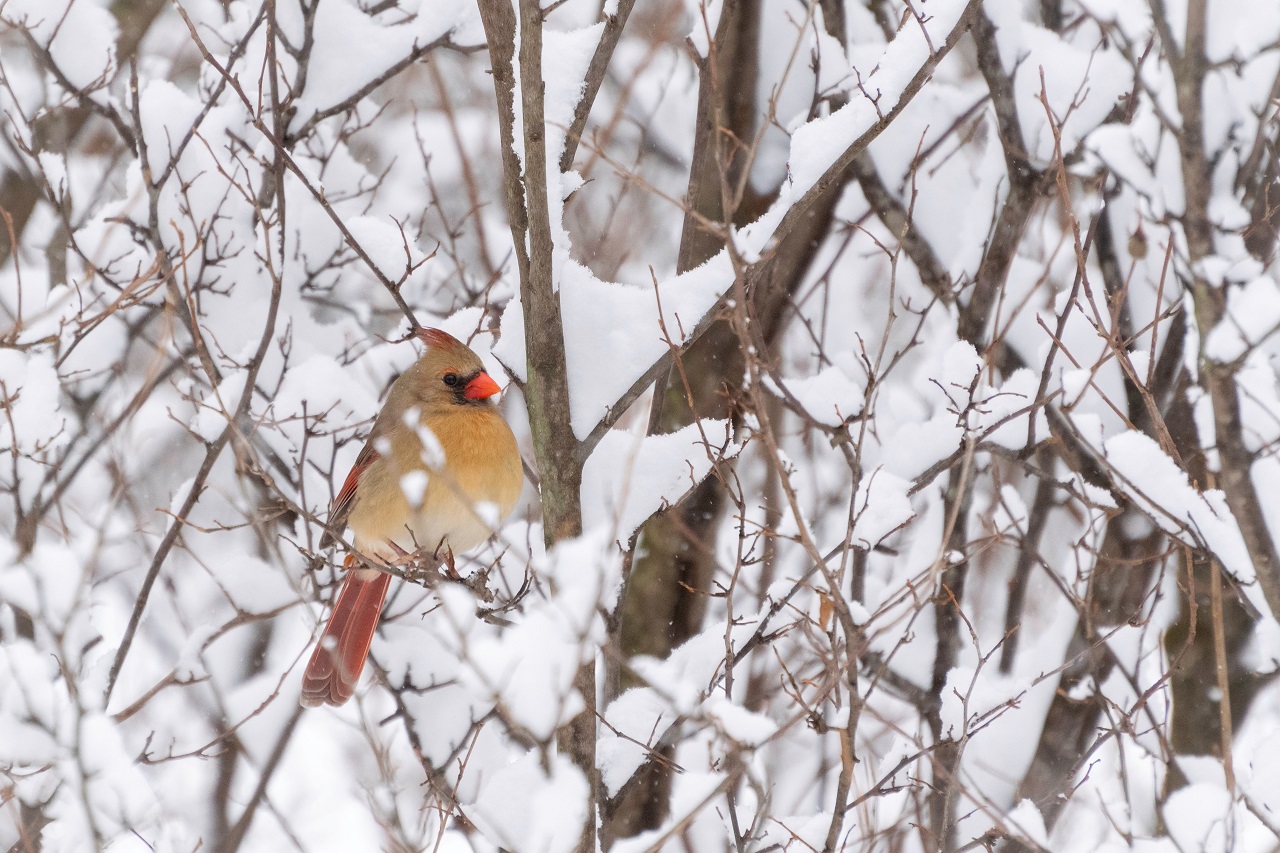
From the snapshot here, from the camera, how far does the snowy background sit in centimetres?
250

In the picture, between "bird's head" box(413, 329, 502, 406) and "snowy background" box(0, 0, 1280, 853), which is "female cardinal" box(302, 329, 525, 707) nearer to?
"bird's head" box(413, 329, 502, 406)

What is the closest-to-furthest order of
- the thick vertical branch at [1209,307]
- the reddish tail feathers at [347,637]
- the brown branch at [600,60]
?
the thick vertical branch at [1209,307] → the brown branch at [600,60] → the reddish tail feathers at [347,637]

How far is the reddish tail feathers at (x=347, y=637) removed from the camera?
404 centimetres

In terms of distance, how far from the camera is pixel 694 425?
3.55 metres

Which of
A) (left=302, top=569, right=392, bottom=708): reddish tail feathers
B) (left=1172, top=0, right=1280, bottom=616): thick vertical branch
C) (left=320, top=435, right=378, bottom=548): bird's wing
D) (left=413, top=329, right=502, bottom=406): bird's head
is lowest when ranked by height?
(left=1172, top=0, right=1280, bottom=616): thick vertical branch

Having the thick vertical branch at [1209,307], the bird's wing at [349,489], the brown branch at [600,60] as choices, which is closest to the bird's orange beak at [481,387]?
the bird's wing at [349,489]

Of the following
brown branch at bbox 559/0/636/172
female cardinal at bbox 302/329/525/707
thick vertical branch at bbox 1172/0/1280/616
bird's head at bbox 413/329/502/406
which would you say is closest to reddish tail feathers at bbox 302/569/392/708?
female cardinal at bbox 302/329/525/707

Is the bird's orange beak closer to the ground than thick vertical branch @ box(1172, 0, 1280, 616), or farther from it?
farther from it

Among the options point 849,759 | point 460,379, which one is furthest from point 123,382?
point 849,759

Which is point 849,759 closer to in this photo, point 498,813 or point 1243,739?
point 498,813

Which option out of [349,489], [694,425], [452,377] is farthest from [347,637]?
[694,425]

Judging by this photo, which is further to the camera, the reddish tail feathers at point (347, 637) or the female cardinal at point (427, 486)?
the reddish tail feathers at point (347, 637)

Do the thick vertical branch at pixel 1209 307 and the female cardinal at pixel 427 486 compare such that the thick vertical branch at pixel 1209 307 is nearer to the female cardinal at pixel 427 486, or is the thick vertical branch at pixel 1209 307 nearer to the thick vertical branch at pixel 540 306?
the thick vertical branch at pixel 540 306

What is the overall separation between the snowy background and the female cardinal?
0.14 m
